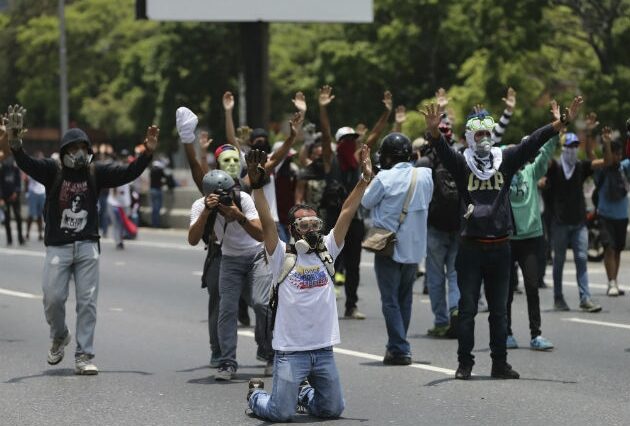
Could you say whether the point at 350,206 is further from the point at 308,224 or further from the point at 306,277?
the point at 306,277

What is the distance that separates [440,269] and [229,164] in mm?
2831

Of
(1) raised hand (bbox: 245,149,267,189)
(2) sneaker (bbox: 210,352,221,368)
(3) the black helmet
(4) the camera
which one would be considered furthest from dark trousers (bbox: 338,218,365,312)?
(1) raised hand (bbox: 245,149,267,189)

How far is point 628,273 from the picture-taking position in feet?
60.4

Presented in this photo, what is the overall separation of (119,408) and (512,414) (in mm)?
2572

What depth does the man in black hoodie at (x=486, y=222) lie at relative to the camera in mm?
9938

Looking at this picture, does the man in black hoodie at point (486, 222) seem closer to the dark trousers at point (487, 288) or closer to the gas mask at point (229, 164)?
the dark trousers at point (487, 288)

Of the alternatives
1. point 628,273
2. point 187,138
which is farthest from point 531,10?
point 187,138

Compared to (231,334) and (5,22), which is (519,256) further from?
(5,22)

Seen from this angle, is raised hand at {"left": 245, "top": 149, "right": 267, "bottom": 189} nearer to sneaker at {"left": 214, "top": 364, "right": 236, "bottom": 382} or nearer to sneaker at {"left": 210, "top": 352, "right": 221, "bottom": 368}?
sneaker at {"left": 214, "top": 364, "right": 236, "bottom": 382}

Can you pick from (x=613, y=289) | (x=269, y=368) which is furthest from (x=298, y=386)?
(x=613, y=289)

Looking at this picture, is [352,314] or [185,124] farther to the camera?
[352,314]

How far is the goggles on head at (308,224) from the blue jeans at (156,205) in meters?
20.8

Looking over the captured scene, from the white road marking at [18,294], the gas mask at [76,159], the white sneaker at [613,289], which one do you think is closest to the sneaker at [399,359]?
the gas mask at [76,159]

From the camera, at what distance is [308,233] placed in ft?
28.7
